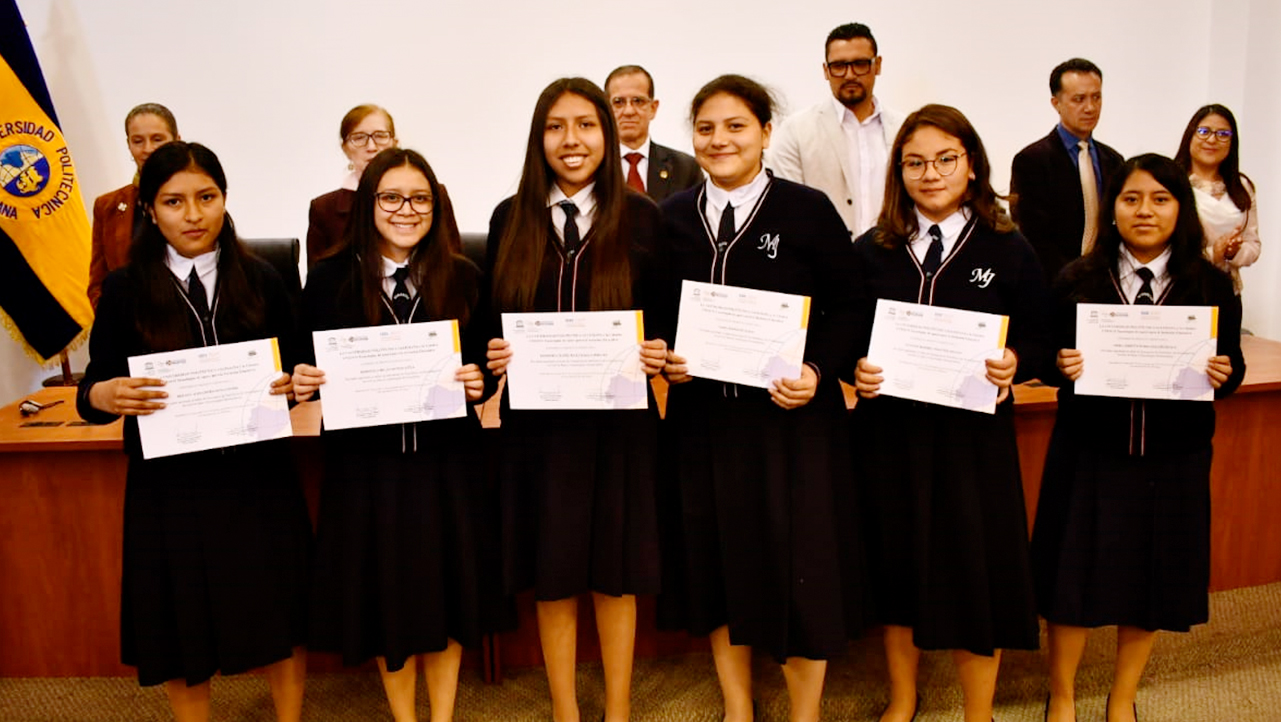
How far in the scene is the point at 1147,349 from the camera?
2.19 meters

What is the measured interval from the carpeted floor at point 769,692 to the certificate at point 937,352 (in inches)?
43.1

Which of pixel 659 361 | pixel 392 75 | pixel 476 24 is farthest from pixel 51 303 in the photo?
pixel 659 361

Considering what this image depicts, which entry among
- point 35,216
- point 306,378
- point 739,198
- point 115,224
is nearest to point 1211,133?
point 739,198

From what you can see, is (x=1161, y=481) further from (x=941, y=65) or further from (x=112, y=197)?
(x=112, y=197)

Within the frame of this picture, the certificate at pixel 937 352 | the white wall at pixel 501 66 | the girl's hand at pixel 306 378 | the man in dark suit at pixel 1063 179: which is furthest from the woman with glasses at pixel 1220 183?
the girl's hand at pixel 306 378

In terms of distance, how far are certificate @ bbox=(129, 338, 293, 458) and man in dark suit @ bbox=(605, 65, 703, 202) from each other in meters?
2.20

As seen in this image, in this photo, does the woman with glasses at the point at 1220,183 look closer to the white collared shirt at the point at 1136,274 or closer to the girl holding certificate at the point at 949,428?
the white collared shirt at the point at 1136,274

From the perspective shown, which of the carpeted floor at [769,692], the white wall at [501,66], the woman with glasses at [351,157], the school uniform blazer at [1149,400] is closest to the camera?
the school uniform blazer at [1149,400]

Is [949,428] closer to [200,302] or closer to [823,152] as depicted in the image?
[200,302]

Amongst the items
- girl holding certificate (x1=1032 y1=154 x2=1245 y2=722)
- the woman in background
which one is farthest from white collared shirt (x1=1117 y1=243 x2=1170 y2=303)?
the woman in background

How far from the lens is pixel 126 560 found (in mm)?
2123

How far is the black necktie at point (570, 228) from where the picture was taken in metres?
2.15

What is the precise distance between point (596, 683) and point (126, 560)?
140 cm

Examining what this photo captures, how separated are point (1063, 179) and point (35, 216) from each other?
4.71 meters
